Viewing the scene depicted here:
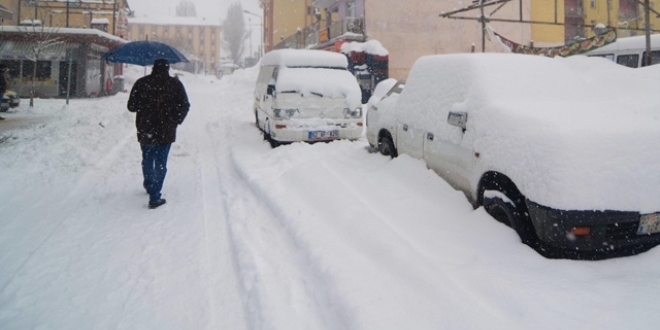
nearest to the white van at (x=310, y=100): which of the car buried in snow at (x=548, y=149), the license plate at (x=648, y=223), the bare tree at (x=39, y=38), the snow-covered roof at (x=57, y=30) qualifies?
the car buried in snow at (x=548, y=149)

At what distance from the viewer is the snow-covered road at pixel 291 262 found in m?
2.88

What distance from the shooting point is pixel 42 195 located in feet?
18.5

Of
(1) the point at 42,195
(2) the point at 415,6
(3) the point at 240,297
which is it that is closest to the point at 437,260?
(3) the point at 240,297

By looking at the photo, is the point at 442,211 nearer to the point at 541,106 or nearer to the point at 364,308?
the point at 541,106

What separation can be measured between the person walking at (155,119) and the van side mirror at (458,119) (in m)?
3.59

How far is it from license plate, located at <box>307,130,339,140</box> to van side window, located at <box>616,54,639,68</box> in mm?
10991

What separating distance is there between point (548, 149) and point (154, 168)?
4.71 metres

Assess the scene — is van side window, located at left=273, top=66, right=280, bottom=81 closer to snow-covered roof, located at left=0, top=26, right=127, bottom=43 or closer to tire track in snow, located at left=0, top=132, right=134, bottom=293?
tire track in snow, located at left=0, top=132, right=134, bottom=293

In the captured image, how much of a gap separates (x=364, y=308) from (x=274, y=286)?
80cm

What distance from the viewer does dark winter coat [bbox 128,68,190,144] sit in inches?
212

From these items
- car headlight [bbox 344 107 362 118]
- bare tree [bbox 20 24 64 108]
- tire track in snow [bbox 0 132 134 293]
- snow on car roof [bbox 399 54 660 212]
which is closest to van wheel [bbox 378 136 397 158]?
snow on car roof [bbox 399 54 660 212]

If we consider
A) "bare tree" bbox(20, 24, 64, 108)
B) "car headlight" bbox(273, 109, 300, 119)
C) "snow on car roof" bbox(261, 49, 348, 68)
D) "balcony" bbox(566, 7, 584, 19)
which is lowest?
"balcony" bbox(566, 7, 584, 19)

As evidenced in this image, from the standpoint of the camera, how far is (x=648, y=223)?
331 cm

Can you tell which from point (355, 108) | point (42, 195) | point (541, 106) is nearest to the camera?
point (541, 106)
